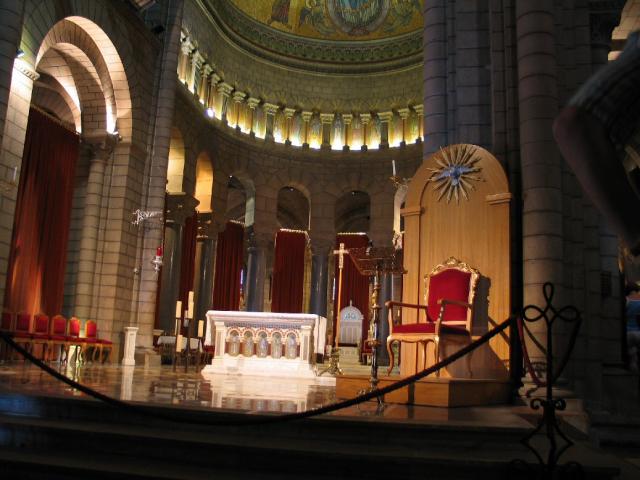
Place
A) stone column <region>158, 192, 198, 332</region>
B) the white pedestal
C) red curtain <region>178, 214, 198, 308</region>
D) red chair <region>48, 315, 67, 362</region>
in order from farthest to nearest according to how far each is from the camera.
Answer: red curtain <region>178, 214, 198, 308</region>, stone column <region>158, 192, 198, 332</region>, the white pedestal, red chair <region>48, 315, 67, 362</region>

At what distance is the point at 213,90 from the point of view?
18094 mm

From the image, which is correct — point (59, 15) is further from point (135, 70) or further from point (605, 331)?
point (605, 331)

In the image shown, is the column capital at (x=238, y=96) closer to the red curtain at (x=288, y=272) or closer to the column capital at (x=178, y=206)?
the column capital at (x=178, y=206)

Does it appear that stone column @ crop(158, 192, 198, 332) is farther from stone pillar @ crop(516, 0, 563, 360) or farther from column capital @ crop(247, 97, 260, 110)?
stone pillar @ crop(516, 0, 563, 360)

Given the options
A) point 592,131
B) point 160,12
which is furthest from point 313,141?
point 592,131

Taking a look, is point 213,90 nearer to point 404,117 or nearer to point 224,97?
point 224,97

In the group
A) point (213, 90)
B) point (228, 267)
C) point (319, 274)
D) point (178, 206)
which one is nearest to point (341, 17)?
point (213, 90)

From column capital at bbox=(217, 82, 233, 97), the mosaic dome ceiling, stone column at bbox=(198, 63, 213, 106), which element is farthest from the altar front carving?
the mosaic dome ceiling

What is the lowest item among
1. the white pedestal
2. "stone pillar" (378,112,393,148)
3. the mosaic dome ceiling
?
the white pedestal

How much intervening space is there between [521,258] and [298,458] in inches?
170

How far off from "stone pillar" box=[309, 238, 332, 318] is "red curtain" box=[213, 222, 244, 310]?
2.78 meters

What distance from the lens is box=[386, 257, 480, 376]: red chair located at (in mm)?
5805

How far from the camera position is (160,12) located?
46.9ft

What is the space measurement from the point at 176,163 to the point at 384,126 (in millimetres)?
7062
